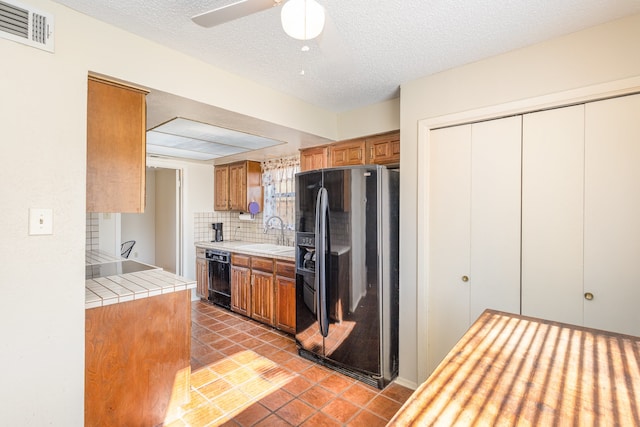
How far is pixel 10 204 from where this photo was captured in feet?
4.60

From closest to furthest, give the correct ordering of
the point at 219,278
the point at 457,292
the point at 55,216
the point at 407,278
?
the point at 55,216 < the point at 457,292 < the point at 407,278 < the point at 219,278

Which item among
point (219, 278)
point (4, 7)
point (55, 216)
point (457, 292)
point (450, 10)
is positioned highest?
point (450, 10)

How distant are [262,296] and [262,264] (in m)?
0.39

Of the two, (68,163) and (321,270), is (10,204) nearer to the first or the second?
(68,163)

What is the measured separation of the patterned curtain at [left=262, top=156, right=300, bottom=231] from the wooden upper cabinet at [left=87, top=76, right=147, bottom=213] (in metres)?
2.31

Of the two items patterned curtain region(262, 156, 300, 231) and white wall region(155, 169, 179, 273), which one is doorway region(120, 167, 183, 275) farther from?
patterned curtain region(262, 156, 300, 231)

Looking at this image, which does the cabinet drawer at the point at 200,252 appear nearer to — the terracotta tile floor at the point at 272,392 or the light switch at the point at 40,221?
the terracotta tile floor at the point at 272,392

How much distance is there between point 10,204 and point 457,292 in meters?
2.67

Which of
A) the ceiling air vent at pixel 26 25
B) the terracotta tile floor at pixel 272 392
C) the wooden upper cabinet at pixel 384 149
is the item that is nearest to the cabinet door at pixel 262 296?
the terracotta tile floor at pixel 272 392

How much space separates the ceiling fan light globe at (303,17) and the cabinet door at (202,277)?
399 cm

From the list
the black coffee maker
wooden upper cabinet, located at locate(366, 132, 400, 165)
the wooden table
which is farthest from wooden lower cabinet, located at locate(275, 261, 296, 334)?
the wooden table

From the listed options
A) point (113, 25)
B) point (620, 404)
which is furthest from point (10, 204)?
point (620, 404)

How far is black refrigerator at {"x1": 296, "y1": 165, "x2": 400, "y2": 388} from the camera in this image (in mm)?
2424

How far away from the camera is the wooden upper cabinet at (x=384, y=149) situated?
2811 millimetres
